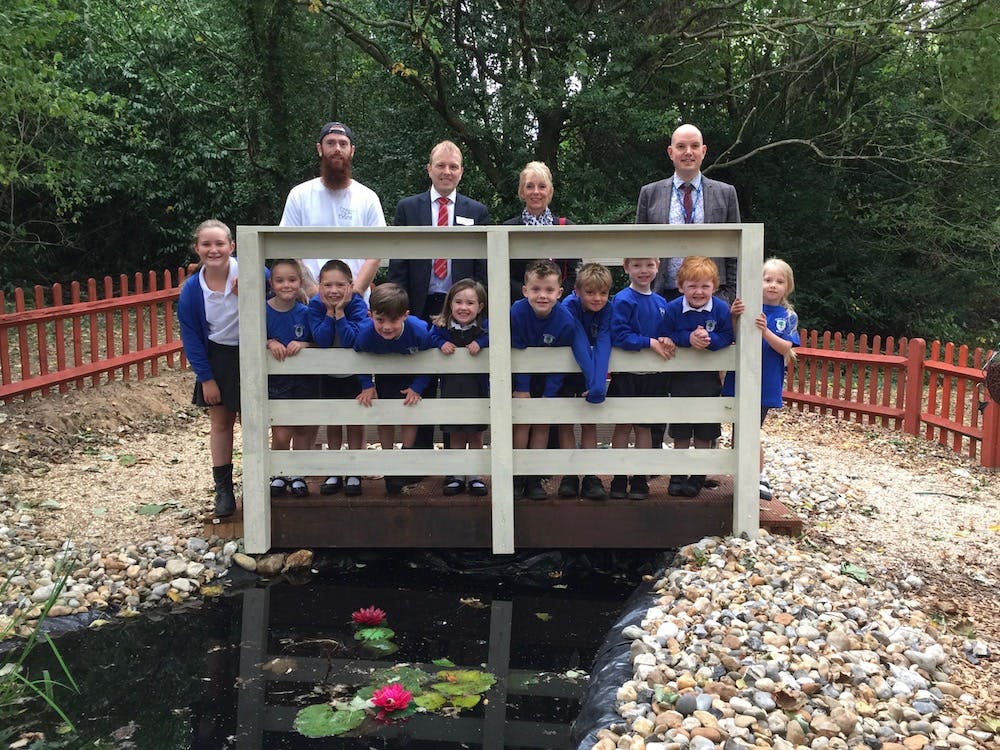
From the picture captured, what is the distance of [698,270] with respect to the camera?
4.60 metres

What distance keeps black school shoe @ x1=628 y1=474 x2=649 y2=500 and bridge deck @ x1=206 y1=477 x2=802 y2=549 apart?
3 cm

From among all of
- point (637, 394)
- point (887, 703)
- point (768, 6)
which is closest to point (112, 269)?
point (768, 6)

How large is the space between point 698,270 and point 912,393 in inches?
213

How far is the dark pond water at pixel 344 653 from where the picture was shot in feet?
11.3

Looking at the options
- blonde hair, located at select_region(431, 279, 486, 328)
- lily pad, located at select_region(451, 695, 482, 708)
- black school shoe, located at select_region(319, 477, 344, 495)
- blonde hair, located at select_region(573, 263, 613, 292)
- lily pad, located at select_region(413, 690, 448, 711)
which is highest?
blonde hair, located at select_region(573, 263, 613, 292)

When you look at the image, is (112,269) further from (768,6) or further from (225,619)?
(225,619)

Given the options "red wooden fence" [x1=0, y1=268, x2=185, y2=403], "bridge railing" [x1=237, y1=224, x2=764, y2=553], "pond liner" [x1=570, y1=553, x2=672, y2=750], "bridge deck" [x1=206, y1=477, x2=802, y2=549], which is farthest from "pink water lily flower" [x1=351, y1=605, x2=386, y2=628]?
"red wooden fence" [x1=0, y1=268, x2=185, y2=403]

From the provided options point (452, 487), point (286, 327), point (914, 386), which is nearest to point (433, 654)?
point (452, 487)

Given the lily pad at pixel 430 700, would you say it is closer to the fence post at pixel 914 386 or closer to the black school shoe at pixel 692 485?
the black school shoe at pixel 692 485

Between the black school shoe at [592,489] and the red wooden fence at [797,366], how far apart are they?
386cm

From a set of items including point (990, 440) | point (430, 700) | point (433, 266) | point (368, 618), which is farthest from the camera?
point (990, 440)

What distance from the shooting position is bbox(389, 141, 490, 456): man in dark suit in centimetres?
512

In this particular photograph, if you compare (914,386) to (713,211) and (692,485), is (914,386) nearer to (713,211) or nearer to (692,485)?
(713,211)

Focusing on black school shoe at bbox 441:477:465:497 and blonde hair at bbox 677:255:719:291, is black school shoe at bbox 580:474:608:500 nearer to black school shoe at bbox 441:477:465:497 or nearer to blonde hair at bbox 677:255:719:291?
black school shoe at bbox 441:477:465:497
